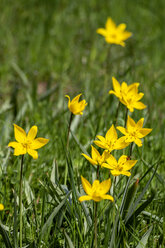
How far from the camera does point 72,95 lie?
260 cm

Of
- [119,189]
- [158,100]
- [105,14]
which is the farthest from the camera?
[105,14]

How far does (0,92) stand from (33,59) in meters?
0.68

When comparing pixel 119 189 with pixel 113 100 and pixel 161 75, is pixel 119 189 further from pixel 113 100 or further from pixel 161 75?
pixel 161 75

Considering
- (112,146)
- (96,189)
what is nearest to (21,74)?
(112,146)

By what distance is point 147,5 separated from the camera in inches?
226

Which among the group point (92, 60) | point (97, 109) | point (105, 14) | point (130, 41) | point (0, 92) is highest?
point (105, 14)

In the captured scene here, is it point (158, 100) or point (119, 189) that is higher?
point (158, 100)

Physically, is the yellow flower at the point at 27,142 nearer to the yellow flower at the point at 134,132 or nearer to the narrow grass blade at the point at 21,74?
the yellow flower at the point at 134,132

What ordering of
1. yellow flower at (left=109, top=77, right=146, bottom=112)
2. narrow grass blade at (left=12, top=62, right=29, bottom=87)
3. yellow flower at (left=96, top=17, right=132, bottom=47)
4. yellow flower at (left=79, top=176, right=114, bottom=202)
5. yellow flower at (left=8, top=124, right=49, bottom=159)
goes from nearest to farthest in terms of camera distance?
1. yellow flower at (left=79, top=176, right=114, bottom=202)
2. yellow flower at (left=8, top=124, right=49, bottom=159)
3. yellow flower at (left=109, top=77, right=146, bottom=112)
4. yellow flower at (left=96, top=17, right=132, bottom=47)
5. narrow grass blade at (left=12, top=62, right=29, bottom=87)

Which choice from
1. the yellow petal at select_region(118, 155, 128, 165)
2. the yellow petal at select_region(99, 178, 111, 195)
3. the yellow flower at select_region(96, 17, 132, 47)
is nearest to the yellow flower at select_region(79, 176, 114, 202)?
the yellow petal at select_region(99, 178, 111, 195)

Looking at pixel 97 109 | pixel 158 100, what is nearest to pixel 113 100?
pixel 97 109

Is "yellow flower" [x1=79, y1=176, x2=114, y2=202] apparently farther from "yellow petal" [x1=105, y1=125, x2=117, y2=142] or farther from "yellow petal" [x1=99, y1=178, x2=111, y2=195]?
"yellow petal" [x1=105, y1=125, x2=117, y2=142]

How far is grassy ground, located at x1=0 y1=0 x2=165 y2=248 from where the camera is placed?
1764 mm

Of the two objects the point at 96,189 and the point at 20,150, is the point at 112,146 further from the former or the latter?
the point at 20,150
